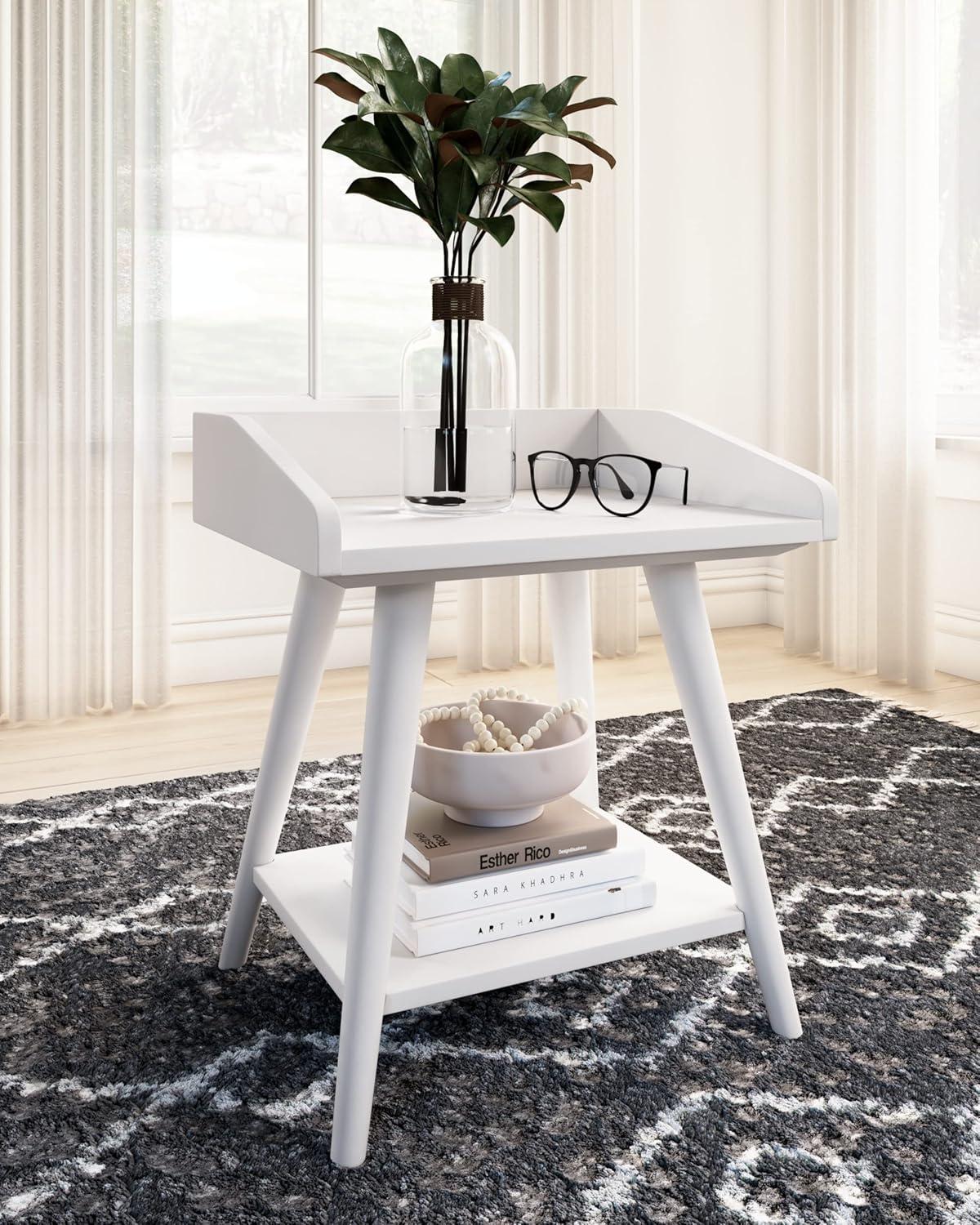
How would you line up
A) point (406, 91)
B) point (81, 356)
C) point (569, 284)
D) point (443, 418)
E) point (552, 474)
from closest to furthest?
point (406, 91)
point (443, 418)
point (552, 474)
point (81, 356)
point (569, 284)

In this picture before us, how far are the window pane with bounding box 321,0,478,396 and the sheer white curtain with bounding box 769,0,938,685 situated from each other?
970 mm

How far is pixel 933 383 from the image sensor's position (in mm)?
2959

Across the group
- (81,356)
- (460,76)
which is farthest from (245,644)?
(460,76)

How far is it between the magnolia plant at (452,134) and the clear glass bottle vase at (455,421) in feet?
0.18

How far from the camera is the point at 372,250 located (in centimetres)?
318

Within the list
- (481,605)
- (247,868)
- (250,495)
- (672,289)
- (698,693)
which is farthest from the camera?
(672,289)

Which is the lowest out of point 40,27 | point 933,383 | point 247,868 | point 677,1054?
point 677,1054

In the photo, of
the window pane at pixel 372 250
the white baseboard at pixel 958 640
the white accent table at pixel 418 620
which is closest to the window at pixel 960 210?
the white baseboard at pixel 958 640

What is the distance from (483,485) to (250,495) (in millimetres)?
267

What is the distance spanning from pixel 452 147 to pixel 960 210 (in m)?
2.28

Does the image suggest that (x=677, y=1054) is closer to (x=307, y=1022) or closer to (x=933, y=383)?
(x=307, y=1022)

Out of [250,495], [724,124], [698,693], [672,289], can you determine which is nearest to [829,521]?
[698,693]

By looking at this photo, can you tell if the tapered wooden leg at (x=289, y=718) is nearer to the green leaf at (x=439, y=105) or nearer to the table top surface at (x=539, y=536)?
the table top surface at (x=539, y=536)

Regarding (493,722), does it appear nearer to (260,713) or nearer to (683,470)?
(683,470)
